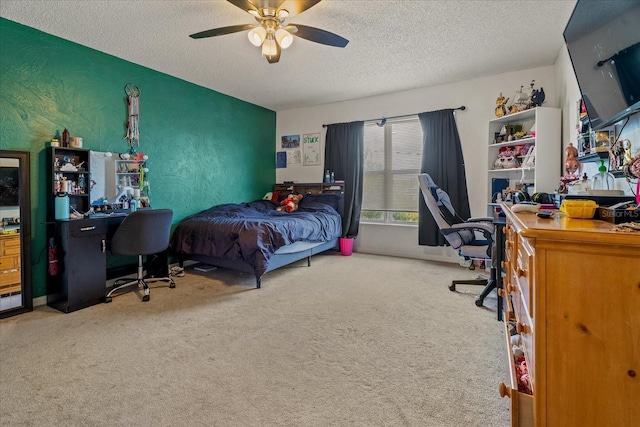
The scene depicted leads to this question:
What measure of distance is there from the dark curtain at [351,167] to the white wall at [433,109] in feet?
0.65

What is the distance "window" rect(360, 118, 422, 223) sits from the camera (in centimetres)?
459

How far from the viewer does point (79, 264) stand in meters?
2.68

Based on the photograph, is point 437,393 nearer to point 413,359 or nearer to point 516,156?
point 413,359

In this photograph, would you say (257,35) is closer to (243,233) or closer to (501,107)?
(243,233)

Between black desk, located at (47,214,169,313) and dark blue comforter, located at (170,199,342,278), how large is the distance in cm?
86

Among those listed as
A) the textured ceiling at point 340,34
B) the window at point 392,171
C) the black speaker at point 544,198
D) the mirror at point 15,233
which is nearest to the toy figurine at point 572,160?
the black speaker at point 544,198

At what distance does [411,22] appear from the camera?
102 inches

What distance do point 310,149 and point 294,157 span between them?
35 centimetres

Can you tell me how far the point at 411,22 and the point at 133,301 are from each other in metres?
3.50

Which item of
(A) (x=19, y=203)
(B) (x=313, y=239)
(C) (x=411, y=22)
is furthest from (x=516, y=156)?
(A) (x=19, y=203)

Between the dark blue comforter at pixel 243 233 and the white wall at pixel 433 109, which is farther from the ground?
the white wall at pixel 433 109

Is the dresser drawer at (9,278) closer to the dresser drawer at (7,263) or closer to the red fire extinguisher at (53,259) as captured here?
the dresser drawer at (7,263)

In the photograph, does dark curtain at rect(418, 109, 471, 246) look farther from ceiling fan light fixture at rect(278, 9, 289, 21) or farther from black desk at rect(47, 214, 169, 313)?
black desk at rect(47, 214, 169, 313)

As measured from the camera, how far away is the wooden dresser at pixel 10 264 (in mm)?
2520
